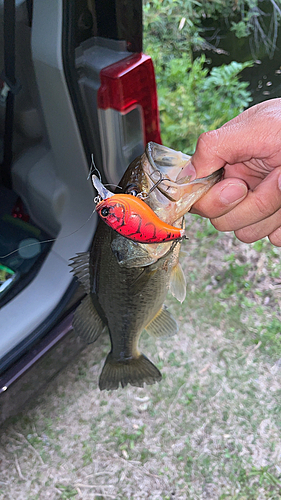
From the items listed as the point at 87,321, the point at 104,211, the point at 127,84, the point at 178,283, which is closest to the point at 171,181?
the point at 104,211

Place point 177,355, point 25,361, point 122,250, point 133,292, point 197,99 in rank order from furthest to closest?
1. point 197,99
2. point 177,355
3. point 25,361
4. point 133,292
5. point 122,250

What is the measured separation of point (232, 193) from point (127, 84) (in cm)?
76

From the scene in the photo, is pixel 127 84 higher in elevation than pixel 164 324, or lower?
higher

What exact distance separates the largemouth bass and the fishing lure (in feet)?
0.47

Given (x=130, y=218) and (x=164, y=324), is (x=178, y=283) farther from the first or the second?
(x=130, y=218)

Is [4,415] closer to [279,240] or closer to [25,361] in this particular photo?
[25,361]

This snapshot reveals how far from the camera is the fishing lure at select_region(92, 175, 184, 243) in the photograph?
110 centimetres

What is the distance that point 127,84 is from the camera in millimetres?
1798

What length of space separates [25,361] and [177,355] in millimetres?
1146

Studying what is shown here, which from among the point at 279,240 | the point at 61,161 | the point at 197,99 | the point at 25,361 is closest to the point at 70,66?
the point at 61,161

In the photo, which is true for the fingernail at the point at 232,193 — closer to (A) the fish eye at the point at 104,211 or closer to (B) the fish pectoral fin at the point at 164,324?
(A) the fish eye at the point at 104,211

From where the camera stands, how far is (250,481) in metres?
2.28

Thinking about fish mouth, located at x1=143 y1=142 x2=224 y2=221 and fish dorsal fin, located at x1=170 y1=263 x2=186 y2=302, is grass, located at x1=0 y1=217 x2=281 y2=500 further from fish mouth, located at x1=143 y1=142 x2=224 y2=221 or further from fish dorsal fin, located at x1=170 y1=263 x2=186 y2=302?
fish mouth, located at x1=143 y1=142 x2=224 y2=221

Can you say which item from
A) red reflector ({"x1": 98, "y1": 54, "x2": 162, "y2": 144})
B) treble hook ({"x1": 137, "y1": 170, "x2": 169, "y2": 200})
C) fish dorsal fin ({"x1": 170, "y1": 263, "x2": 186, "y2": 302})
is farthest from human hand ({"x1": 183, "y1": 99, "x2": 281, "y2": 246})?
red reflector ({"x1": 98, "y1": 54, "x2": 162, "y2": 144})
